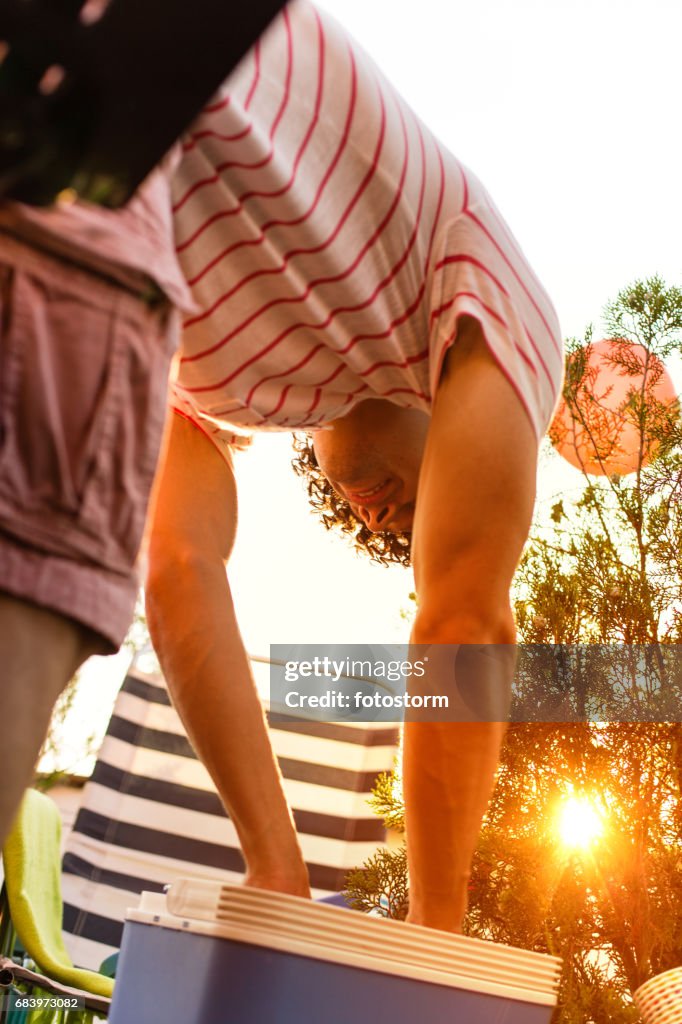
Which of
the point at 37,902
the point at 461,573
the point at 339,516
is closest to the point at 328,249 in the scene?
the point at 461,573

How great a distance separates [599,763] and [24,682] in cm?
161

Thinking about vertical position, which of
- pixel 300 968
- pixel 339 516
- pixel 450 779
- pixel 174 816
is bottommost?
pixel 300 968

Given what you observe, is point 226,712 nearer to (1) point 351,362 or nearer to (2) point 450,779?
(2) point 450,779

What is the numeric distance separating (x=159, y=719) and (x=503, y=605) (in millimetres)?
3077

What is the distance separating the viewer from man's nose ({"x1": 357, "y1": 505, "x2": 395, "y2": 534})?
3.35 ft

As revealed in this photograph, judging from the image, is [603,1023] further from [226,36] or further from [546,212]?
[546,212]

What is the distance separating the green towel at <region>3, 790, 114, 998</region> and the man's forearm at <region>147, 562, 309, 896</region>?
186 centimetres

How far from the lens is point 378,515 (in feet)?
3.40

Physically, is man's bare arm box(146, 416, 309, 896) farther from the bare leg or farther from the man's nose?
the bare leg

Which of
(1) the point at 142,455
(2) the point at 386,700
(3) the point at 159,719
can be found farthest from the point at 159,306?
(3) the point at 159,719

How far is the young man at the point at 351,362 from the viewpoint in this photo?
1.90 feet

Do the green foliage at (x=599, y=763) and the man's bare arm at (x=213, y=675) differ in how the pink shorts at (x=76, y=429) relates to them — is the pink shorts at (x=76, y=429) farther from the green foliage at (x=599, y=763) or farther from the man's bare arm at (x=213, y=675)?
the green foliage at (x=599, y=763)

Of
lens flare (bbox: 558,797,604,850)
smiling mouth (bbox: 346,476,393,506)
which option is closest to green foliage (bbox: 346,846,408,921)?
lens flare (bbox: 558,797,604,850)

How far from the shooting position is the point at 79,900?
3459mm
